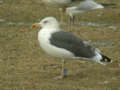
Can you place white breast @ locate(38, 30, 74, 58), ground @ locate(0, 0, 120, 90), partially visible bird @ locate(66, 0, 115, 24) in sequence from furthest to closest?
partially visible bird @ locate(66, 0, 115, 24) < white breast @ locate(38, 30, 74, 58) < ground @ locate(0, 0, 120, 90)

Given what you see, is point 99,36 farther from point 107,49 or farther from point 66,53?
point 66,53

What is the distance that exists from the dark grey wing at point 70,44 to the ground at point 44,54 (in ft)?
1.24

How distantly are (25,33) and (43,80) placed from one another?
3850mm

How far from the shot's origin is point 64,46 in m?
7.20

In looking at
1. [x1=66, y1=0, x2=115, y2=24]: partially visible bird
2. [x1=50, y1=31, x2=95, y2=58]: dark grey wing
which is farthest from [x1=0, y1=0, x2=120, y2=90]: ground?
[x1=50, y1=31, x2=95, y2=58]: dark grey wing

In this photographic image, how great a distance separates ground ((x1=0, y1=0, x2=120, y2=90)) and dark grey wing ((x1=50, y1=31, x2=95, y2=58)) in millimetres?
378

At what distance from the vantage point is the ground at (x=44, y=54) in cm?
693

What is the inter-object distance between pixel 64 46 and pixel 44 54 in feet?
5.81

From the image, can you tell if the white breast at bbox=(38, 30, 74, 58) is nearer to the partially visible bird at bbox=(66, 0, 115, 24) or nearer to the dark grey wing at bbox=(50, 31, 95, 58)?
the dark grey wing at bbox=(50, 31, 95, 58)

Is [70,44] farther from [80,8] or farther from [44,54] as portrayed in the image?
[80,8]

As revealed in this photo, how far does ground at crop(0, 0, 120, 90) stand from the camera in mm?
6934

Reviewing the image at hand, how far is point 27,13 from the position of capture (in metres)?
13.1

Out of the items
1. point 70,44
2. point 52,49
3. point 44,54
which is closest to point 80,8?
point 44,54

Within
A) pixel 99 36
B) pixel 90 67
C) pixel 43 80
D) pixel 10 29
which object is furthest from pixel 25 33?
pixel 43 80
